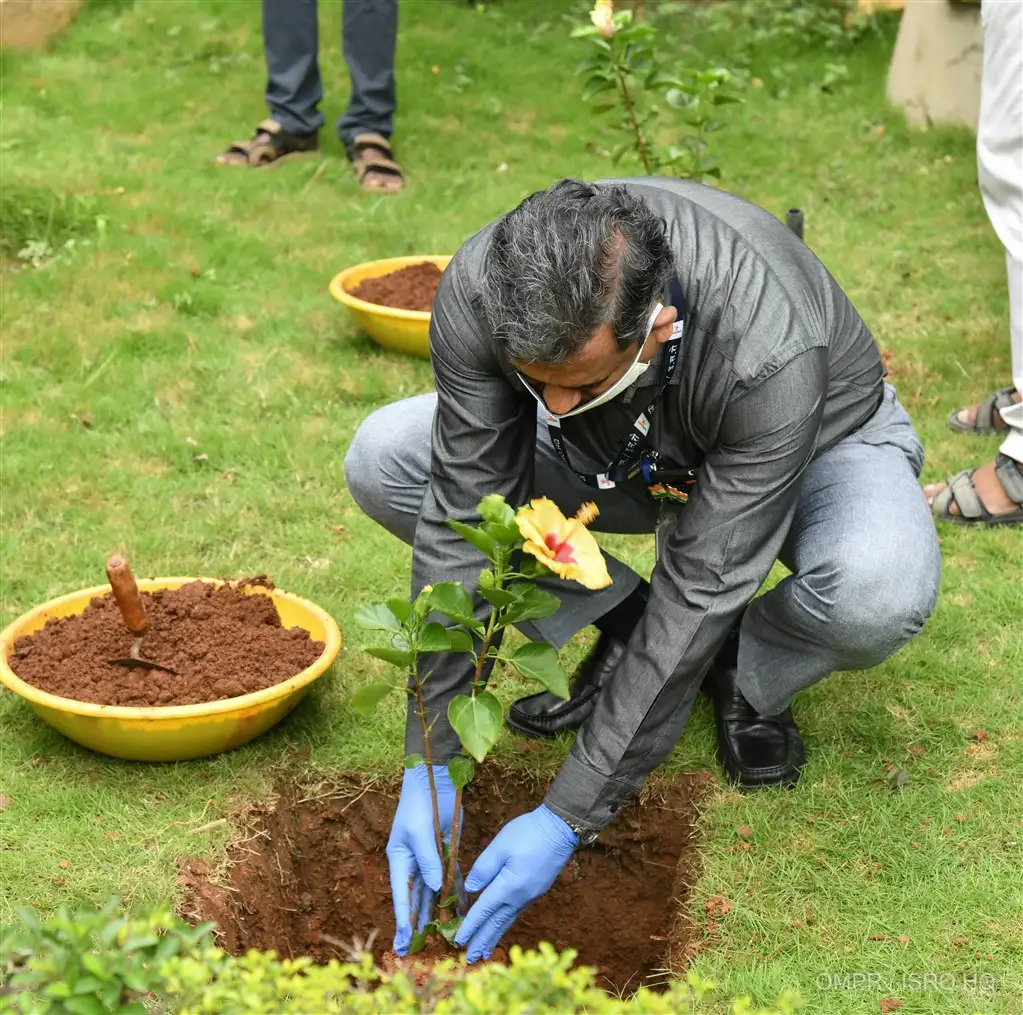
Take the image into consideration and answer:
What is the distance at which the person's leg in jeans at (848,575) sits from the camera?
7.50 ft

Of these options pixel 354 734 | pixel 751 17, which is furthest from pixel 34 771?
pixel 751 17

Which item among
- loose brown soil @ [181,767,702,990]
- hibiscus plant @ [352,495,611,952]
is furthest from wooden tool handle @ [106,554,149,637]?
hibiscus plant @ [352,495,611,952]

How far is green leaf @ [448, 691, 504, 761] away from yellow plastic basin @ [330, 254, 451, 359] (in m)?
2.28

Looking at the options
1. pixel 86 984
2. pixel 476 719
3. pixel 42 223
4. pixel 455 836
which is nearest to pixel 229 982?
pixel 86 984

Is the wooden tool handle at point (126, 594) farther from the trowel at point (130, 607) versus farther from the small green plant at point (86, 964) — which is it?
the small green plant at point (86, 964)

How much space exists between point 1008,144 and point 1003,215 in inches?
7.2

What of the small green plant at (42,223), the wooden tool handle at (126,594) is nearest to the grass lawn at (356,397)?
the small green plant at (42,223)

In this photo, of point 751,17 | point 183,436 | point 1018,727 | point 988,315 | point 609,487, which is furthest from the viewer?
point 751,17

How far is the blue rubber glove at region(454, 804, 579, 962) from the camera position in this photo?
2096mm

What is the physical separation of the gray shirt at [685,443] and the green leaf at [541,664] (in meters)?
0.25

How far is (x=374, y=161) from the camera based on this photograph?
571 cm

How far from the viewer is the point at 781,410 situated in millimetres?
2049

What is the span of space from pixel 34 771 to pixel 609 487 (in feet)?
4.20

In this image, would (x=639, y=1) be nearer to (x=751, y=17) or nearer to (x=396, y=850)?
(x=751, y=17)
